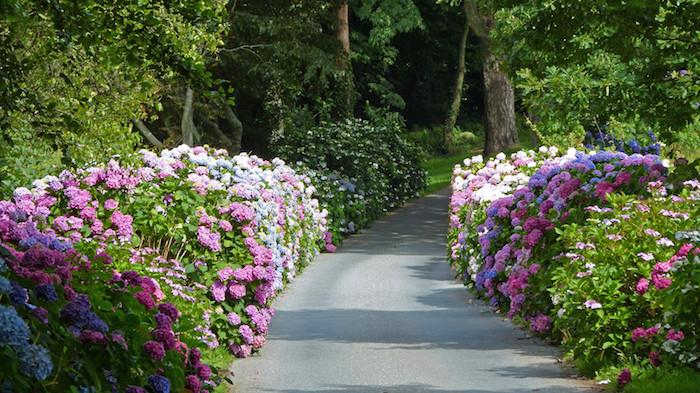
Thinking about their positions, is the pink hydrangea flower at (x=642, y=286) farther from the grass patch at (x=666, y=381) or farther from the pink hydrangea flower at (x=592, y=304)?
the grass patch at (x=666, y=381)

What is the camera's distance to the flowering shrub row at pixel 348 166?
3080 cm

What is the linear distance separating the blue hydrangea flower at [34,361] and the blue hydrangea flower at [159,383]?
64.1 inches

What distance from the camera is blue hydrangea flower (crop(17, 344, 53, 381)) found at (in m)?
5.64

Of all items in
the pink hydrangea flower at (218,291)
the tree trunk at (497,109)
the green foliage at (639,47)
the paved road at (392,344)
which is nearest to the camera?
the green foliage at (639,47)

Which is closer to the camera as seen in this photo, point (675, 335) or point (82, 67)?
point (675, 335)

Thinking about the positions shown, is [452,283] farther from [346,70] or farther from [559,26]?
[346,70]

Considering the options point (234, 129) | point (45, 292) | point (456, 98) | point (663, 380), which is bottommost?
point (663, 380)

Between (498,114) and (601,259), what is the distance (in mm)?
25351

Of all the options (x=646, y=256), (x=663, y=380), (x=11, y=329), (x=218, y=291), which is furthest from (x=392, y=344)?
(x=11, y=329)

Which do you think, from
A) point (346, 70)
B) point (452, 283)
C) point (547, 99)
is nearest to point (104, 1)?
point (547, 99)

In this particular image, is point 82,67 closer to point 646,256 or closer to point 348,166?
point 646,256

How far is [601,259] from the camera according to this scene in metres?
11.9

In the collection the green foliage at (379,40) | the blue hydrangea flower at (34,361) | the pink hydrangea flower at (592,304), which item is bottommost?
the pink hydrangea flower at (592,304)

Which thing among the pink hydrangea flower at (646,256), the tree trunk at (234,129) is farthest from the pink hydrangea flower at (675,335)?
the tree trunk at (234,129)
